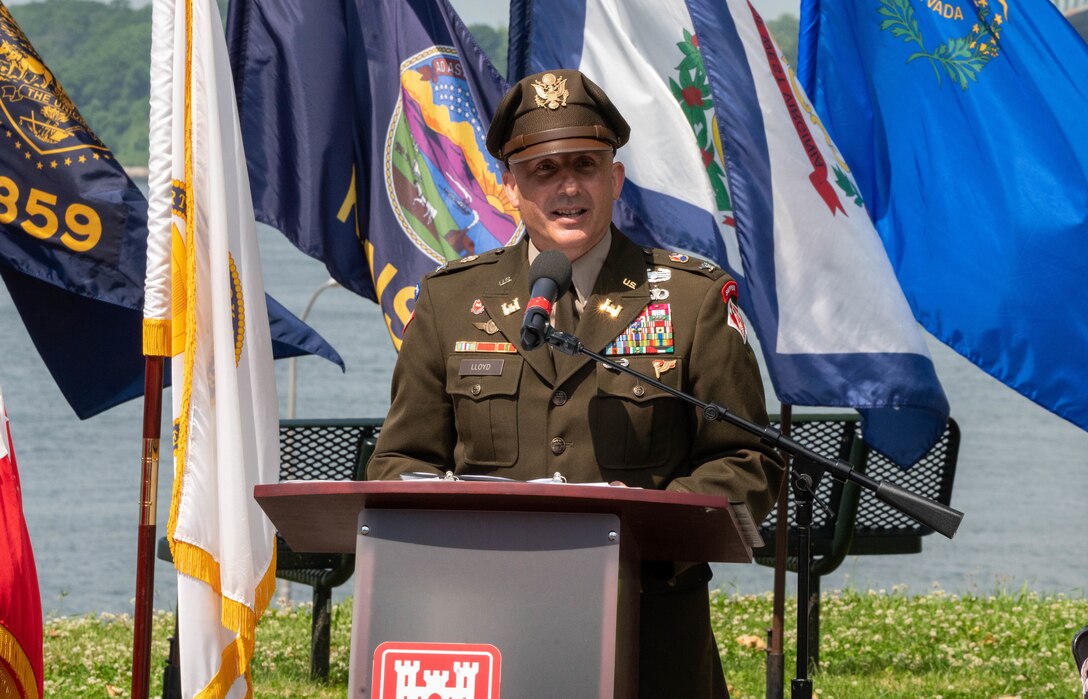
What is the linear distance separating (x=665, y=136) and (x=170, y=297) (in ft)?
5.79

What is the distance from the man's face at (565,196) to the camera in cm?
337

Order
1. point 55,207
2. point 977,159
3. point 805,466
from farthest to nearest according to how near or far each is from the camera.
A: point 977,159 < point 55,207 < point 805,466

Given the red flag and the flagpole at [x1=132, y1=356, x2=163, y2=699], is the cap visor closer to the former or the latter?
the flagpole at [x1=132, y1=356, x2=163, y2=699]

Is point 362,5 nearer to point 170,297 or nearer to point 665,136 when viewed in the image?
point 665,136

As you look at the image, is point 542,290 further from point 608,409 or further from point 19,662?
point 19,662

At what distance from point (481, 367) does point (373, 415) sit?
373 inches

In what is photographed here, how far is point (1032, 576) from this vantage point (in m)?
9.16

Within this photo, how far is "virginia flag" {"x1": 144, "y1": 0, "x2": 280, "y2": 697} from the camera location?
14.3 feet

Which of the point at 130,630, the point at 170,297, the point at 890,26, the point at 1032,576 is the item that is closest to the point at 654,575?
the point at 170,297

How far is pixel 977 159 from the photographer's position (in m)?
5.62

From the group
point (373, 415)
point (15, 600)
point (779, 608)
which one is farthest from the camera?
point (373, 415)

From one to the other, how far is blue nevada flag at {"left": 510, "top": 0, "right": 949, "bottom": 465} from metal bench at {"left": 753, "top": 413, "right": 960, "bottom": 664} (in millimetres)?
886

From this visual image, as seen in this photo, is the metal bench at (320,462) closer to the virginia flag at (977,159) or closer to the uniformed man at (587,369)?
the virginia flag at (977,159)

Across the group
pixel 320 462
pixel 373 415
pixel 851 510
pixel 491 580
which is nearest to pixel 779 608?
pixel 851 510
